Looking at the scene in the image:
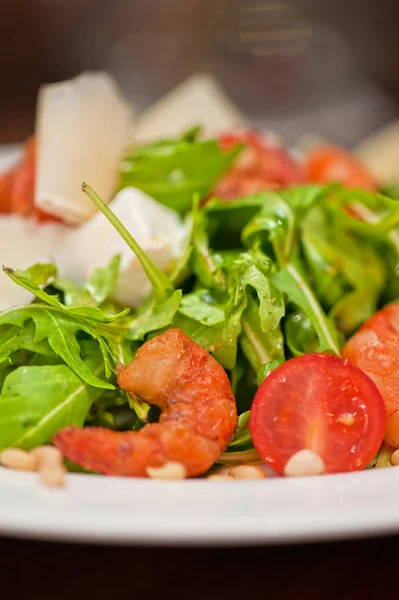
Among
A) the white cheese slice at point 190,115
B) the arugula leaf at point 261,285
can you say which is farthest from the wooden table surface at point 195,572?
the white cheese slice at point 190,115

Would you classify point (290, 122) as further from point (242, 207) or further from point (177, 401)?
point (177, 401)

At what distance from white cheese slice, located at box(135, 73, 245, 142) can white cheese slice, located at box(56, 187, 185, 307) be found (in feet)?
4.21

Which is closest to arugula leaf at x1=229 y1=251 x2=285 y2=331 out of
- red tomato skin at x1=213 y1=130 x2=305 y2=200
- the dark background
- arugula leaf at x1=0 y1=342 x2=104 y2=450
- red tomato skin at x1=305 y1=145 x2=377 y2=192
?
arugula leaf at x1=0 y1=342 x2=104 y2=450

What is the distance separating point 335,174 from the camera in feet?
10.7

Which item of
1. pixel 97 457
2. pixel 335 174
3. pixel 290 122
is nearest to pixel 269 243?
pixel 97 457

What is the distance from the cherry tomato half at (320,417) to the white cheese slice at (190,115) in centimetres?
211

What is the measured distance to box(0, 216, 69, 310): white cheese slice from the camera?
195 centimetres

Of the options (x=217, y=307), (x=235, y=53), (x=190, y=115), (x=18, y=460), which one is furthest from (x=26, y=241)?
(x=235, y=53)

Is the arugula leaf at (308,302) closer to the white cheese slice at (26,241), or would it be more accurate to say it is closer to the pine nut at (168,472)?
the pine nut at (168,472)

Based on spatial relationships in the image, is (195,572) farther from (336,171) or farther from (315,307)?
(336,171)

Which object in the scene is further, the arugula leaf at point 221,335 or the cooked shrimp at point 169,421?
the arugula leaf at point 221,335

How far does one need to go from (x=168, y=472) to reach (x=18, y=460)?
12.0 inches

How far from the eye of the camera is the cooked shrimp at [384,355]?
1492mm

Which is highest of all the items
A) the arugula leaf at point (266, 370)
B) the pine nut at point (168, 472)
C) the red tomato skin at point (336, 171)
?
the pine nut at point (168, 472)
